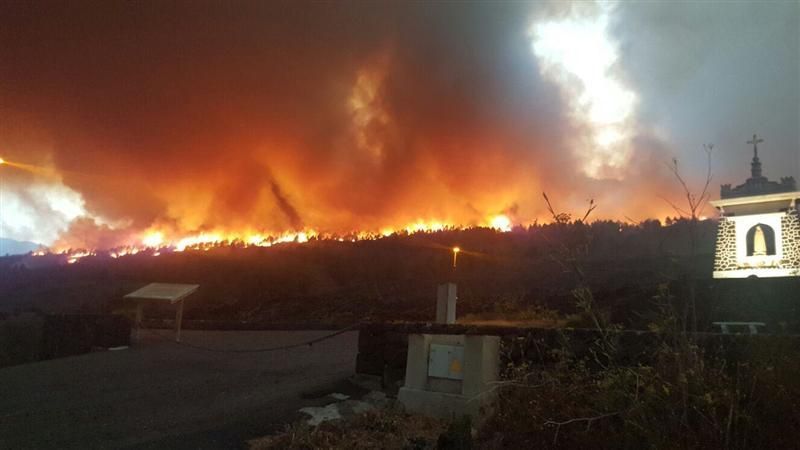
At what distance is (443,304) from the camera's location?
10219 millimetres

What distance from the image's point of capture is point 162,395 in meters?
10.8

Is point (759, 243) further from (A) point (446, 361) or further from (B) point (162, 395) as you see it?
(B) point (162, 395)

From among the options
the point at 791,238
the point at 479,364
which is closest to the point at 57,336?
the point at 479,364

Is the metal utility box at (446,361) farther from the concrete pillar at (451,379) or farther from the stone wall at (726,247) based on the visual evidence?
the stone wall at (726,247)

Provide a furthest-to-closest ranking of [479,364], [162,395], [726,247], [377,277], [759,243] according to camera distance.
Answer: [377,277]
[726,247]
[759,243]
[162,395]
[479,364]


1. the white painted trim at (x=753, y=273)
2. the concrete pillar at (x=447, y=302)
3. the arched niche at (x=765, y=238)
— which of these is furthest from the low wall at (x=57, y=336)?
the arched niche at (x=765, y=238)

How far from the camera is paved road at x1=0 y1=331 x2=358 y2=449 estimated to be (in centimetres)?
804

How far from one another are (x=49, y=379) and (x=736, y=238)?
24.4 meters

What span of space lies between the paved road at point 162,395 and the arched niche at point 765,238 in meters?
16.9

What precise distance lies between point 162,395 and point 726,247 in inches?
865

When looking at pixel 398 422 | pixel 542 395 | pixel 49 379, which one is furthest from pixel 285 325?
pixel 542 395

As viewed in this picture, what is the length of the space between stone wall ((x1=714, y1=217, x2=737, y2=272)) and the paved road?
1591 centimetres

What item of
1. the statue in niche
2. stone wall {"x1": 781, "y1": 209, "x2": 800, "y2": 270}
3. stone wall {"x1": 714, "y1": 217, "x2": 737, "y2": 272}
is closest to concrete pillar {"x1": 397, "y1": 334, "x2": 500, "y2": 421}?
stone wall {"x1": 781, "y1": 209, "x2": 800, "y2": 270}

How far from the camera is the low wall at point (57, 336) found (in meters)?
17.5
